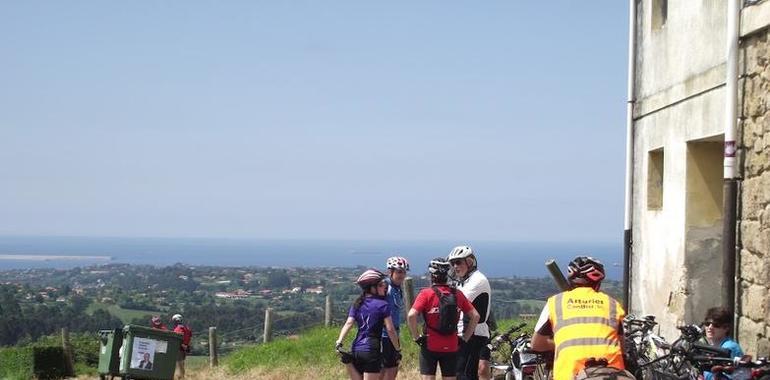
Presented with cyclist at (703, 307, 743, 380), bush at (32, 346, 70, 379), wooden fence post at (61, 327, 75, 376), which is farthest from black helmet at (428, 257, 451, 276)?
wooden fence post at (61, 327, 75, 376)

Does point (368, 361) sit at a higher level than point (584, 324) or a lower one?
lower

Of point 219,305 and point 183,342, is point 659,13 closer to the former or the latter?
point 183,342

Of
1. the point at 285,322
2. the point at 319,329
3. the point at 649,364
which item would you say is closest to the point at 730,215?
the point at 649,364

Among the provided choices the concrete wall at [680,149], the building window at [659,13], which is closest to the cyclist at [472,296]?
the concrete wall at [680,149]

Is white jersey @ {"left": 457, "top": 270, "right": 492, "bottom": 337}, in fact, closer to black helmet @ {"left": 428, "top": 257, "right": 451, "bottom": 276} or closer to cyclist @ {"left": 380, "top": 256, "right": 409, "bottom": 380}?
black helmet @ {"left": 428, "top": 257, "right": 451, "bottom": 276}

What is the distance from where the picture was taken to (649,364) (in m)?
8.73

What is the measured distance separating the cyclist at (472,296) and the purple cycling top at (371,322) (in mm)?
828

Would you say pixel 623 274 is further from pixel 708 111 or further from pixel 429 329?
pixel 429 329

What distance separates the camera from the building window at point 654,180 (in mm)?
13656

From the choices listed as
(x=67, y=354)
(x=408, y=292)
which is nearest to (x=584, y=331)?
(x=408, y=292)

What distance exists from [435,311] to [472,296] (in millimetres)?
725

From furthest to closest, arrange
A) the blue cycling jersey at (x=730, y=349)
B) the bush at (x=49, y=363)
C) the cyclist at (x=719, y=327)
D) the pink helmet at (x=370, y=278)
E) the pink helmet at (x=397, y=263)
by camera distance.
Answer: the bush at (x=49, y=363), the pink helmet at (x=397, y=263), the pink helmet at (x=370, y=278), the cyclist at (x=719, y=327), the blue cycling jersey at (x=730, y=349)

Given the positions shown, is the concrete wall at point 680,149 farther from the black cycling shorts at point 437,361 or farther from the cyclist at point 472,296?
the black cycling shorts at point 437,361

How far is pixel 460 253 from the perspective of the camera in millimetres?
10773
